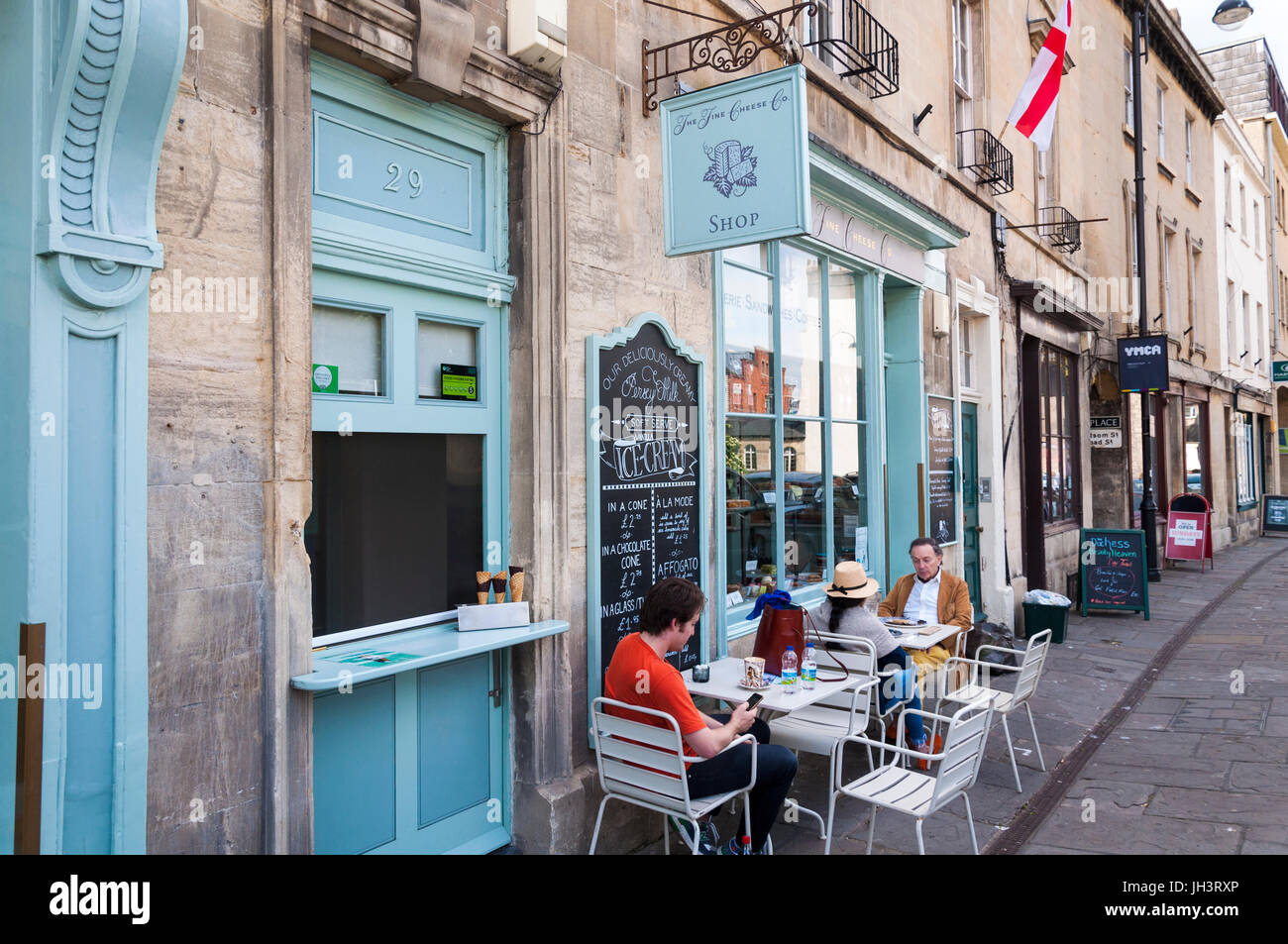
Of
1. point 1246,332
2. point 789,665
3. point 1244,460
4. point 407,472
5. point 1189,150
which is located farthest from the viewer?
point 1244,460

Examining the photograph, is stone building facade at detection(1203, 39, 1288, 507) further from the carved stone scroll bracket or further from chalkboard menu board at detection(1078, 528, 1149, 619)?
the carved stone scroll bracket

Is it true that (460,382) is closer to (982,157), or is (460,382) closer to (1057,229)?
(982,157)

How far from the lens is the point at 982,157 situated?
10.4 meters

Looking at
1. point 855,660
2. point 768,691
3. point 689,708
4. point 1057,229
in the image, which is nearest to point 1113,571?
point 1057,229

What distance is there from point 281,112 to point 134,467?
136cm

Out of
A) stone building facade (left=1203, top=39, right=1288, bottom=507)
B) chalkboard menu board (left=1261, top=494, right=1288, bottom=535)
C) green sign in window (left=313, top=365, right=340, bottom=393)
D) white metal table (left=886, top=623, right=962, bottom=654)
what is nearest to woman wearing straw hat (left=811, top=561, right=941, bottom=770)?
white metal table (left=886, top=623, right=962, bottom=654)

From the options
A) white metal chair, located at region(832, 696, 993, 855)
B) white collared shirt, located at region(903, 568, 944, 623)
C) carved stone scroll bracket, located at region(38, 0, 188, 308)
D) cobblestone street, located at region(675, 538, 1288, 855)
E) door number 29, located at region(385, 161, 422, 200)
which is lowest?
cobblestone street, located at region(675, 538, 1288, 855)

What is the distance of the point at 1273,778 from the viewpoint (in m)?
5.55

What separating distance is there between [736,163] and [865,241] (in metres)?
3.44

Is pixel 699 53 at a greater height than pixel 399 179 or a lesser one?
greater

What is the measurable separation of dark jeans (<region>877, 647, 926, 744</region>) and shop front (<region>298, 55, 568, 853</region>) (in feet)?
8.00

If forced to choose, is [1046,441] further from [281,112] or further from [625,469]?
[281,112]

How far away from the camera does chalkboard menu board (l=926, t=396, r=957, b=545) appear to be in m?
8.94

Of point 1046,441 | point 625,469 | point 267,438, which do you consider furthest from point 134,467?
point 1046,441
